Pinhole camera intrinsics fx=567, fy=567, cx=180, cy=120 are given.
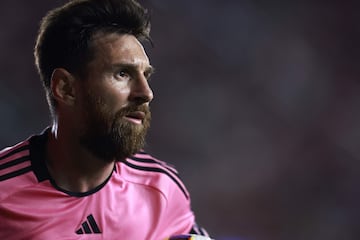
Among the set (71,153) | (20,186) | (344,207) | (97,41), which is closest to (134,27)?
(97,41)

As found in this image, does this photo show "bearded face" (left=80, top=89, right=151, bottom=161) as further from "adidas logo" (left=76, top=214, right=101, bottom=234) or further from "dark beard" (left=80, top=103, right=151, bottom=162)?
"adidas logo" (left=76, top=214, right=101, bottom=234)

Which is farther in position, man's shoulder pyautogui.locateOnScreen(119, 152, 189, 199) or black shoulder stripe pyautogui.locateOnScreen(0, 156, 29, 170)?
man's shoulder pyautogui.locateOnScreen(119, 152, 189, 199)

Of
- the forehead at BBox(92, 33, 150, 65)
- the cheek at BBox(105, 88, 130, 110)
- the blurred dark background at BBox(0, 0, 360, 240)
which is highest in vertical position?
the forehead at BBox(92, 33, 150, 65)

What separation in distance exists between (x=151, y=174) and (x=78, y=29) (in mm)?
523

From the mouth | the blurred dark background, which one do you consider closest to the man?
the mouth

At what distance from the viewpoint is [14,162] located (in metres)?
1.63

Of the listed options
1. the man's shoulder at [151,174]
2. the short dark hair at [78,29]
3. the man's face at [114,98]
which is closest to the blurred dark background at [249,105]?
the man's shoulder at [151,174]

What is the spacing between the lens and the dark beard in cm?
163

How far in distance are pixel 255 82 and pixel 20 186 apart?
2231mm

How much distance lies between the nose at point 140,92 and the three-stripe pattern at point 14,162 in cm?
36

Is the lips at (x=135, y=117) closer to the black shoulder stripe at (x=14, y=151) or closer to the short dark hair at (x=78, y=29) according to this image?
the short dark hair at (x=78, y=29)

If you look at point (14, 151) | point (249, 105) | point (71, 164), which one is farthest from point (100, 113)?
point (249, 105)

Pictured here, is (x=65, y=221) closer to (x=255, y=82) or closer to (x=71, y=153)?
(x=71, y=153)

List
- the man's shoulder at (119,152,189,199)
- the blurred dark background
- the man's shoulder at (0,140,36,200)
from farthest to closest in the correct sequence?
the blurred dark background → the man's shoulder at (119,152,189,199) → the man's shoulder at (0,140,36,200)
